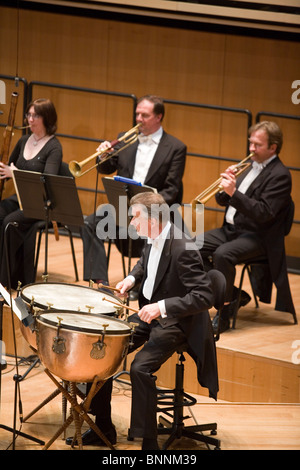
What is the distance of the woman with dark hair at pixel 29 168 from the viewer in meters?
6.05

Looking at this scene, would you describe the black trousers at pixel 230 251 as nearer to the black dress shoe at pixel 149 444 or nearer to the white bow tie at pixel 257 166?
the white bow tie at pixel 257 166

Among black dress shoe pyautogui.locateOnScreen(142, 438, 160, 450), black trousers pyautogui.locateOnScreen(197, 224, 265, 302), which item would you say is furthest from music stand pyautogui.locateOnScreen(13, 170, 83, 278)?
black dress shoe pyautogui.locateOnScreen(142, 438, 160, 450)

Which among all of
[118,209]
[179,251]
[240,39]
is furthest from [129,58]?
[179,251]

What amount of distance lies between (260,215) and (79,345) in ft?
6.83

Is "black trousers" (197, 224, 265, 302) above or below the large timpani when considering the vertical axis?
above

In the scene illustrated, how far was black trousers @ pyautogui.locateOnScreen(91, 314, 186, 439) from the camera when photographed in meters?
4.02

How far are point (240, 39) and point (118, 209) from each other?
258 cm

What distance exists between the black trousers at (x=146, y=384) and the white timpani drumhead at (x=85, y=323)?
9.4 inches

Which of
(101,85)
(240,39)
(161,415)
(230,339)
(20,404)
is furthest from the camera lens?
(101,85)

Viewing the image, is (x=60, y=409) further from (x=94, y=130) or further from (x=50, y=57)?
(x=50, y=57)

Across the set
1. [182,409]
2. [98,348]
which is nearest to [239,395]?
[182,409]

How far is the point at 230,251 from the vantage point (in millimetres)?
5480

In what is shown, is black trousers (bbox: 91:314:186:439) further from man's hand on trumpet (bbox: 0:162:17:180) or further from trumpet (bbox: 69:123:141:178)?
man's hand on trumpet (bbox: 0:162:17:180)

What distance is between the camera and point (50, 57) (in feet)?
25.9
